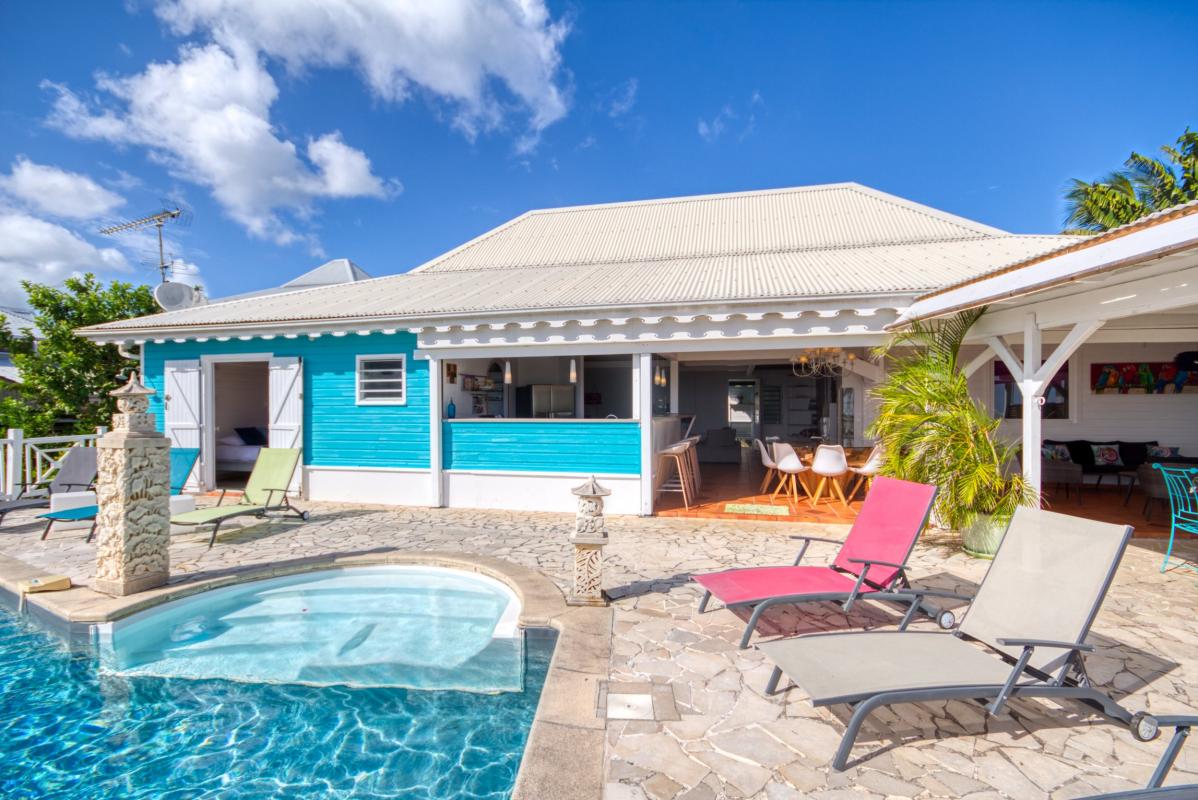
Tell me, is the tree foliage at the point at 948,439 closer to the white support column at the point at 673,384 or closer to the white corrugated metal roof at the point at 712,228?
the white support column at the point at 673,384

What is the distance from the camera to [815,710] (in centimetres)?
278

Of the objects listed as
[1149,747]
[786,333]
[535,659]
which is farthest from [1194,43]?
[535,659]

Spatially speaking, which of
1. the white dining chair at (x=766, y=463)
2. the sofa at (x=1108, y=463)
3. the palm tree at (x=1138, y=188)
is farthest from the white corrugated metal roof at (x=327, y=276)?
the palm tree at (x=1138, y=188)

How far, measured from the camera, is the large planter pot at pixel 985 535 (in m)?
5.50

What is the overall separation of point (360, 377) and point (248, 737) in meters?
6.56

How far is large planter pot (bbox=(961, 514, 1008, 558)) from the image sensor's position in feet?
18.1

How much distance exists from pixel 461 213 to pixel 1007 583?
57.9ft

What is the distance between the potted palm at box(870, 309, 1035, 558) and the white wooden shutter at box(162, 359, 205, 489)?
1119 cm

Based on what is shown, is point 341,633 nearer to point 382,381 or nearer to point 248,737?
point 248,737

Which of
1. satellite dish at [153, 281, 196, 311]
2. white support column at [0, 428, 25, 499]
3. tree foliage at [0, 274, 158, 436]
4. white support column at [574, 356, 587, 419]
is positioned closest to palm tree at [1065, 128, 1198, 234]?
white support column at [574, 356, 587, 419]

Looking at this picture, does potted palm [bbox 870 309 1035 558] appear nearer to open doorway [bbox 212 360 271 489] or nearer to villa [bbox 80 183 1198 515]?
villa [bbox 80 183 1198 515]

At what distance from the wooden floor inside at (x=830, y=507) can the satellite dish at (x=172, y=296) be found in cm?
1233

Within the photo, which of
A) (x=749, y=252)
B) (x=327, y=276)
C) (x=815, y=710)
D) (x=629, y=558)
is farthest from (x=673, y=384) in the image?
(x=327, y=276)

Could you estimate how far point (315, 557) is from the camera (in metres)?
5.63
